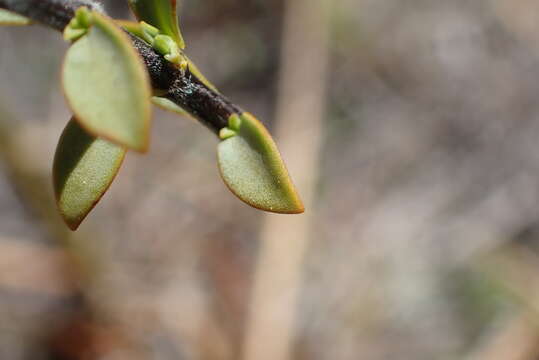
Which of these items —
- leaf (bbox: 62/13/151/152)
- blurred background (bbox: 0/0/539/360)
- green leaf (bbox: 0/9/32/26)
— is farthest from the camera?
blurred background (bbox: 0/0/539/360)

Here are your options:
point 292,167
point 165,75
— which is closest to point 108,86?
point 165,75

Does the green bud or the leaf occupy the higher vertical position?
the leaf

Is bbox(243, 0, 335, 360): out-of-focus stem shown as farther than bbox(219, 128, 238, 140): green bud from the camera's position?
Yes

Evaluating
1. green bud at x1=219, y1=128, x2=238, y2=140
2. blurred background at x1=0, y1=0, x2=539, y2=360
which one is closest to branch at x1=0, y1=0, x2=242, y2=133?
green bud at x1=219, y1=128, x2=238, y2=140

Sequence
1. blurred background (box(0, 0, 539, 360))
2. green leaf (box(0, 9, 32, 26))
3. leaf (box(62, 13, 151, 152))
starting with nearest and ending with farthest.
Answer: leaf (box(62, 13, 151, 152)) → green leaf (box(0, 9, 32, 26)) → blurred background (box(0, 0, 539, 360))

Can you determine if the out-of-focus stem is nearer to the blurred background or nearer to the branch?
the blurred background

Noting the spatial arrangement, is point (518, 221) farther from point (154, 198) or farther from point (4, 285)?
point (4, 285)
